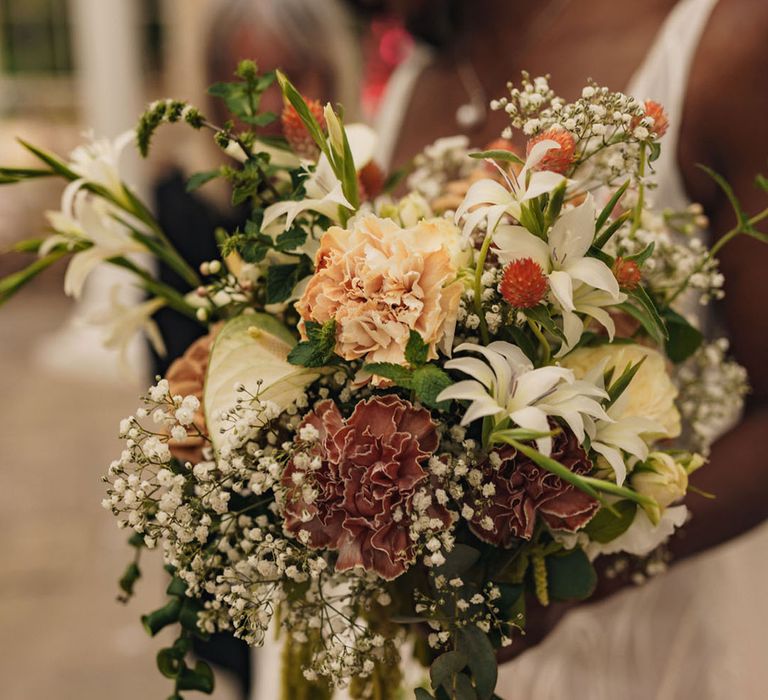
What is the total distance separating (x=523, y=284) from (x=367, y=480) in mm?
163

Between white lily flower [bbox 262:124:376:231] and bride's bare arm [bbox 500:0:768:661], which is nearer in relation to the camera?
white lily flower [bbox 262:124:376:231]

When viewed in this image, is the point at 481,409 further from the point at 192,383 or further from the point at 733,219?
the point at 733,219

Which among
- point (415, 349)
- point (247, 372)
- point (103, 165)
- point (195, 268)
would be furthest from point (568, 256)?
point (195, 268)

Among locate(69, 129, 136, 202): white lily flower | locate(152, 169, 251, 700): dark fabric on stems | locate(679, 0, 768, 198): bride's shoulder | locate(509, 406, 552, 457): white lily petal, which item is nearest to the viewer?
locate(509, 406, 552, 457): white lily petal

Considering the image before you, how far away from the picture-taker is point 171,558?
1.99ft

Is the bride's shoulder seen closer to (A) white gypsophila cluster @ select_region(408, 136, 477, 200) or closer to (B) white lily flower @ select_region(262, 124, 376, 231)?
(A) white gypsophila cluster @ select_region(408, 136, 477, 200)

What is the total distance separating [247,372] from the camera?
2.03ft

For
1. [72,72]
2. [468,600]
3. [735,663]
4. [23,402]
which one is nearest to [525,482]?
[468,600]

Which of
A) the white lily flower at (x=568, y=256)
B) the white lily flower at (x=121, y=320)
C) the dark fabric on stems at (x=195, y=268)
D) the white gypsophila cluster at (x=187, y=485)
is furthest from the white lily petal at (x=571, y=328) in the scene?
the dark fabric on stems at (x=195, y=268)

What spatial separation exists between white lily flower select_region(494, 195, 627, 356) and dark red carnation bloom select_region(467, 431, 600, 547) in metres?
0.08

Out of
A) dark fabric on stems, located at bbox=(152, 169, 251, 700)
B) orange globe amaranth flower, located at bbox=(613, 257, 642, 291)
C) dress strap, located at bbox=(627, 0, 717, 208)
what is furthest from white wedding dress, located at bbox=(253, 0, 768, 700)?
dark fabric on stems, located at bbox=(152, 169, 251, 700)

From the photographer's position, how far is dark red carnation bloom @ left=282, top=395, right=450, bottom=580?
565 mm

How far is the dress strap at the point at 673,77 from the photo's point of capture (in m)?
0.94

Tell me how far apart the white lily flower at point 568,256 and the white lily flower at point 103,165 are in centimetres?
36
